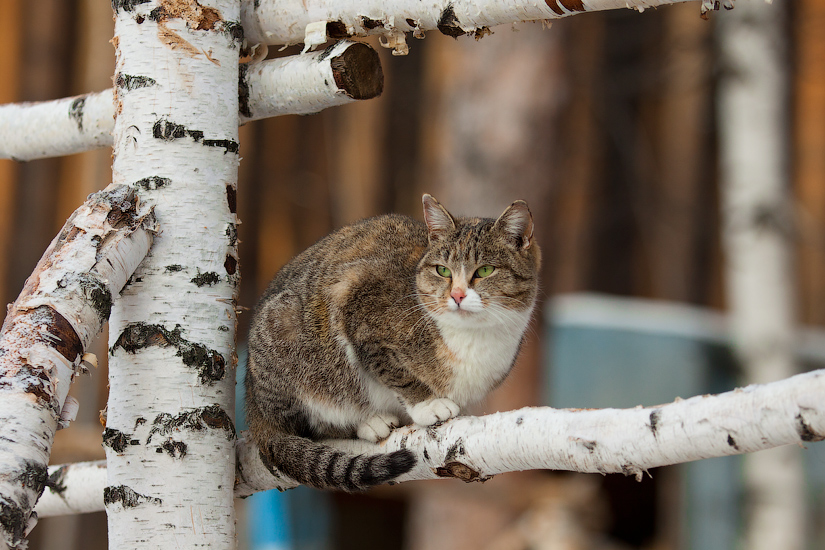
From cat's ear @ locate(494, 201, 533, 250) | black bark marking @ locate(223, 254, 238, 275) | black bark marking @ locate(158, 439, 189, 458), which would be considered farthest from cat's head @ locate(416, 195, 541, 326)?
black bark marking @ locate(158, 439, 189, 458)

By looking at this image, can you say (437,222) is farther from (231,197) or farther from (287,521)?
(287,521)

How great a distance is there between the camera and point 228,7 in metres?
1.99

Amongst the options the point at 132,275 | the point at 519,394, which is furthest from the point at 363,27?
the point at 519,394

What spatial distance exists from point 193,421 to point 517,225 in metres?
1.22

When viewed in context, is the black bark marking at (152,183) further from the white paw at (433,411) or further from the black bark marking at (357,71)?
the white paw at (433,411)

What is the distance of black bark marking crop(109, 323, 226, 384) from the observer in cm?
185

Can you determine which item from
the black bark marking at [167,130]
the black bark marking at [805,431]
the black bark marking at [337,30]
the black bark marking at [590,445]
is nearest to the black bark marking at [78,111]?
the black bark marking at [167,130]

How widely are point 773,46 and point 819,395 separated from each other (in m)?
4.39

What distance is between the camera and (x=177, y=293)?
1879 millimetres

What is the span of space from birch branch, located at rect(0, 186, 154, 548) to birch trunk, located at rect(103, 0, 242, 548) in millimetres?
104

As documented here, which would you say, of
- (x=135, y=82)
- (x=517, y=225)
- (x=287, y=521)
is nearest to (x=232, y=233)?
(x=135, y=82)

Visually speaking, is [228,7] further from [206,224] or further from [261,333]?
[261,333]

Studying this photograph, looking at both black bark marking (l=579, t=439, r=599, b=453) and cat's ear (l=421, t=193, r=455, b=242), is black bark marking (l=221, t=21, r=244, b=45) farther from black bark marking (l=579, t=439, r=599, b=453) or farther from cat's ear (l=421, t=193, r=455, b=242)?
black bark marking (l=579, t=439, r=599, b=453)

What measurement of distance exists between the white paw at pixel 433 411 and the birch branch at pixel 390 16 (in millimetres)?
963
